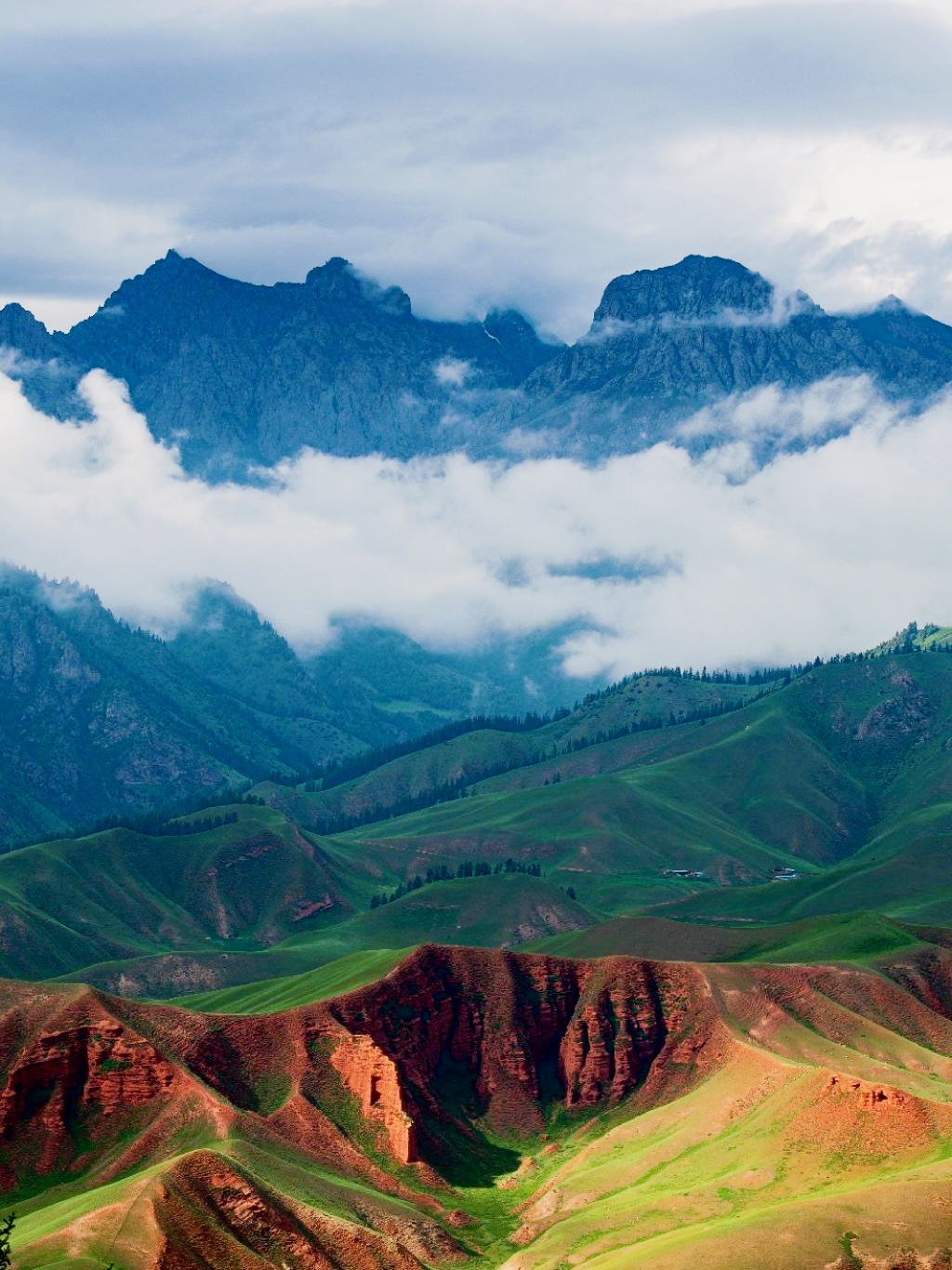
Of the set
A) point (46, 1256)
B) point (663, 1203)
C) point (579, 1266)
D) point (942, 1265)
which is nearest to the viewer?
point (942, 1265)

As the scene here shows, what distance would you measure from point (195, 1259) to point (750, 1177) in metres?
59.2

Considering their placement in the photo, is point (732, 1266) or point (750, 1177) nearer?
point (732, 1266)

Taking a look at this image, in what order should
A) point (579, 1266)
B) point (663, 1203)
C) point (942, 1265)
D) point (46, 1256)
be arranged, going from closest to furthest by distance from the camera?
1. point (942, 1265)
2. point (46, 1256)
3. point (579, 1266)
4. point (663, 1203)

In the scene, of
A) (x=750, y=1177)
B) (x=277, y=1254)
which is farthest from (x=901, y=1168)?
(x=277, y=1254)

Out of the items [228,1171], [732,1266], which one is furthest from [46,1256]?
[732,1266]

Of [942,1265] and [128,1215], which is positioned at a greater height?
[128,1215]

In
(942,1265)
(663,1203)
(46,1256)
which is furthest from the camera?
(663,1203)

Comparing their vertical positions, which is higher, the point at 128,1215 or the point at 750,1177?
the point at 128,1215

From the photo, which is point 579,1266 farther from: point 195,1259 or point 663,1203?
point 195,1259

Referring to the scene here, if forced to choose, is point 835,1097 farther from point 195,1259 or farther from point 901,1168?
point 195,1259

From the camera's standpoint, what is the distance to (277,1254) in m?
176

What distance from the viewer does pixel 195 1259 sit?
6722 inches

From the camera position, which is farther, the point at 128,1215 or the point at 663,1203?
the point at 663,1203

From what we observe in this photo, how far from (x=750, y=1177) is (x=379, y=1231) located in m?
39.2
